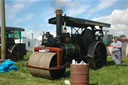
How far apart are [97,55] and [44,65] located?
3.32 metres

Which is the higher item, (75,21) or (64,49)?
(75,21)

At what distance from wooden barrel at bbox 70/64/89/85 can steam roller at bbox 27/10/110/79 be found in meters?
1.15

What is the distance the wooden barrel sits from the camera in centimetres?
531

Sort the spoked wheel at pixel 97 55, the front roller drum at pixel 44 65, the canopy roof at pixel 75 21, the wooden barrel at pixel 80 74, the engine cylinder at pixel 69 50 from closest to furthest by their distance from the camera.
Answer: the wooden barrel at pixel 80 74 < the front roller drum at pixel 44 65 < the engine cylinder at pixel 69 50 < the canopy roof at pixel 75 21 < the spoked wheel at pixel 97 55

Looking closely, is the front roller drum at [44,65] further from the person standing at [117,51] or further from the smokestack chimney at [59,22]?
the person standing at [117,51]

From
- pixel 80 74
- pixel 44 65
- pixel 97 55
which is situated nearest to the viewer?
pixel 80 74

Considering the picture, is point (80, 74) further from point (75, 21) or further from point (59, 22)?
point (75, 21)

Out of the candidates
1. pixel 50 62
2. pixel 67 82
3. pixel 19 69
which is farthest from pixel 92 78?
pixel 19 69

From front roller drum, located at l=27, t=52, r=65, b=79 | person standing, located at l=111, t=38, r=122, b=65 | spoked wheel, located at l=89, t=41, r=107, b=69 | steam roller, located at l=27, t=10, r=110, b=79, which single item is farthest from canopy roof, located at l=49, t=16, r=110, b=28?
front roller drum, located at l=27, t=52, r=65, b=79

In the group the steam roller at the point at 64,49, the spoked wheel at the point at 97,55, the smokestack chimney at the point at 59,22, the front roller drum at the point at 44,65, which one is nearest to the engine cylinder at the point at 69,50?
the steam roller at the point at 64,49

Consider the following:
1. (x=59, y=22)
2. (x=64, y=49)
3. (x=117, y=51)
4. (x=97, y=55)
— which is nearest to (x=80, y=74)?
(x=64, y=49)

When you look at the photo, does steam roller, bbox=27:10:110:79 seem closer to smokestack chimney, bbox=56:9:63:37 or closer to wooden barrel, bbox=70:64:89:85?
smokestack chimney, bbox=56:9:63:37

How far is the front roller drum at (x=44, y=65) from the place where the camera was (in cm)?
639

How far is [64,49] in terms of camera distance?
7.32m
